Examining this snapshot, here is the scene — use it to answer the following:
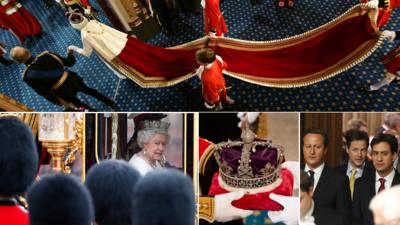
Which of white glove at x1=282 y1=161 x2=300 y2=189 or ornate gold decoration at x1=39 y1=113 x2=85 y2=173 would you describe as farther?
ornate gold decoration at x1=39 y1=113 x2=85 y2=173

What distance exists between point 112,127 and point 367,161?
5.49 ft

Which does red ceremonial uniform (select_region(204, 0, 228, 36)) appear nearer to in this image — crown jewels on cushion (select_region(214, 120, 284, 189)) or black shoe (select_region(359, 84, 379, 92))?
black shoe (select_region(359, 84, 379, 92))

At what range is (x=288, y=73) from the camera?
4.41 m

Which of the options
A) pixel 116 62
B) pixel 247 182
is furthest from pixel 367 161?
pixel 116 62

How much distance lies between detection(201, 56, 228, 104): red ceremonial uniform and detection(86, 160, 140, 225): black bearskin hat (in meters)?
2.00

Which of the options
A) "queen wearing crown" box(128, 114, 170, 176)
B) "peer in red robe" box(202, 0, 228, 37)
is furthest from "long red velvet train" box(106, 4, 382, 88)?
"queen wearing crown" box(128, 114, 170, 176)

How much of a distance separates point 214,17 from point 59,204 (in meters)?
3.19

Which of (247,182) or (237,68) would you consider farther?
(237,68)

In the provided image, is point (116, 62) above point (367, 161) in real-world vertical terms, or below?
above

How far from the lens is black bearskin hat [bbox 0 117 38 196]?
2404mm

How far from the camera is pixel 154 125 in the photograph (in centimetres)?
364

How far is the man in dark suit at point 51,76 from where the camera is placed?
4.33 metres

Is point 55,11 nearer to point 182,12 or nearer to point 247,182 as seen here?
point 182,12

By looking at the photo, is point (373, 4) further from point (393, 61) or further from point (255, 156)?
point (255, 156)
